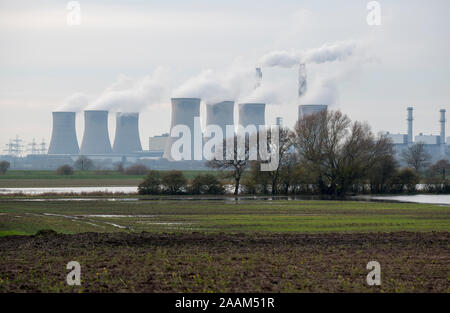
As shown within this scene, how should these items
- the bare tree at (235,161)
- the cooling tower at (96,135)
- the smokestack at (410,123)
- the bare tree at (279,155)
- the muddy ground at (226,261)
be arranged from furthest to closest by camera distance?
the smokestack at (410,123) → the cooling tower at (96,135) → the bare tree at (279,155) → the bare tree at (235,161) → the muddy ground at (226,261)

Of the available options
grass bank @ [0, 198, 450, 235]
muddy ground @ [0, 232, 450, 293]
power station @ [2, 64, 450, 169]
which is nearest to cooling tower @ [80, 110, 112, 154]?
power station @ [2, 64, 450, 169]

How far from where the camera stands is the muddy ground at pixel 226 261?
11.8m

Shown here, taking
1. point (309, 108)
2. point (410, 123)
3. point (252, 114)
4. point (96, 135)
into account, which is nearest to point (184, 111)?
point (252, 114)

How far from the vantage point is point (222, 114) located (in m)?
97.2

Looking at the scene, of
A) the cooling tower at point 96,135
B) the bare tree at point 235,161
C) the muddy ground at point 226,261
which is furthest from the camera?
the cooling tower at point 96,135

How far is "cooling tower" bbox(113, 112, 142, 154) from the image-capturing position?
116000 millimetres

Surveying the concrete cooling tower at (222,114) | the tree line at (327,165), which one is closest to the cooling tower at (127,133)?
the concrete cooling tower at (222,114)

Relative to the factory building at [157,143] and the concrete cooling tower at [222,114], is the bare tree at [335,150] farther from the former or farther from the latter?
the factory building at [157,143]

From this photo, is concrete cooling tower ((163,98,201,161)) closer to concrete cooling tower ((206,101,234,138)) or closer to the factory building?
concrete cooling tower ((206,101,234,138))

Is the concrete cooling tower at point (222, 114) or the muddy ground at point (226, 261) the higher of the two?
the concrete cooling tower at point (222, 114)

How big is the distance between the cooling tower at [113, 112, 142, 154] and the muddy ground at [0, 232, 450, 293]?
3842 inches

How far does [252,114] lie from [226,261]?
3394 inches

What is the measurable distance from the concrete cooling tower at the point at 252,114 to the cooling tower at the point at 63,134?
98.3 ft

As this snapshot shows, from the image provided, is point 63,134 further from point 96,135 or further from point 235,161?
point 235,161
